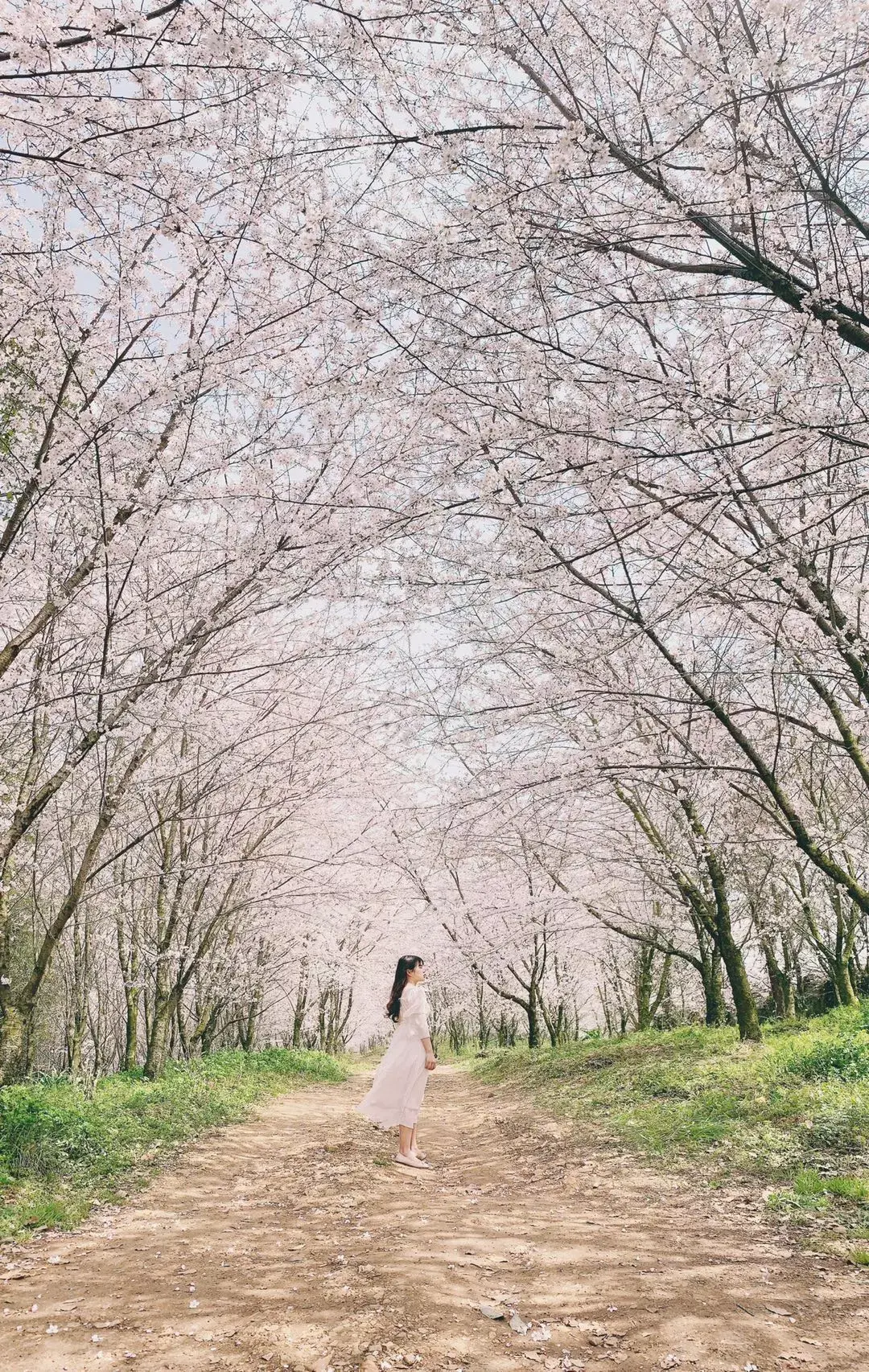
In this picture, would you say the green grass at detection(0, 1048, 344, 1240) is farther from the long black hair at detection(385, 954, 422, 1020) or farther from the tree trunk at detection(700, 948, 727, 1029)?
the tree trunk at detection(700, 948, 727, 1029)

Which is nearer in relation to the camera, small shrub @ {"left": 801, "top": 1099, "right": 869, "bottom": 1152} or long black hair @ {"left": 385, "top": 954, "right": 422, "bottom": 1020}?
small shrub @ {"left": 801, "top": 1099, "right": 869, "bottom": 1152}

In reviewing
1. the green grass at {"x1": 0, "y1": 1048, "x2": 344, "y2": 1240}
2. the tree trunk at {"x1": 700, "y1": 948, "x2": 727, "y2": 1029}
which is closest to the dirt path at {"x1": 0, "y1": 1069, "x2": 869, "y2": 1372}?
the green grass at {"x1": 0, "y1": 1048, "x2": 344, "y2": 1240}

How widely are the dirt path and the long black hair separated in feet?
4.12

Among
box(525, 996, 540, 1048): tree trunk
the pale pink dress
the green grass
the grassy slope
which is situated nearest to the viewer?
the grassy slope

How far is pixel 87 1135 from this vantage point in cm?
645

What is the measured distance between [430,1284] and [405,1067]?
3.14 metres

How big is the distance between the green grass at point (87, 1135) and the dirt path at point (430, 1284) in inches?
14.1

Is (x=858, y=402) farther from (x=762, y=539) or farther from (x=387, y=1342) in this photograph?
(x=387, y=1342)

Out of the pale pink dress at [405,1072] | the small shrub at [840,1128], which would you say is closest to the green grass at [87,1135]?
the pale pink dress at [405,1072]

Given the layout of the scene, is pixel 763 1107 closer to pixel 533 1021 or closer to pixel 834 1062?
pixel 834 1062

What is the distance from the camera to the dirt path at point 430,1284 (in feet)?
9.40

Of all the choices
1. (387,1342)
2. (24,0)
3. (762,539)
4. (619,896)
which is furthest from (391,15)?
(619,896)

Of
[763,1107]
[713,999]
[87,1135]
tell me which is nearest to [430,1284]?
[87,1135]

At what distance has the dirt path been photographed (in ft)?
9.40
